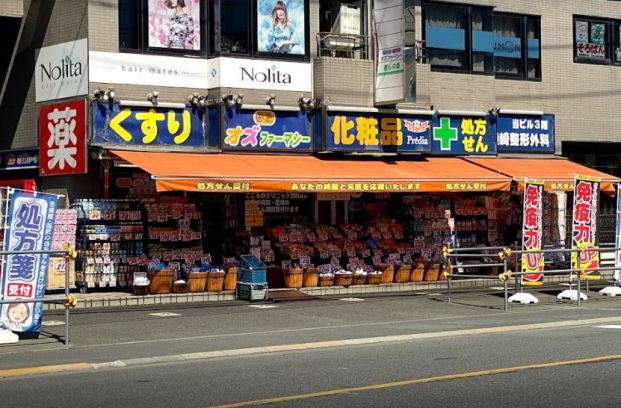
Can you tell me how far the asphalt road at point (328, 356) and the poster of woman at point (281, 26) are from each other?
6056mm

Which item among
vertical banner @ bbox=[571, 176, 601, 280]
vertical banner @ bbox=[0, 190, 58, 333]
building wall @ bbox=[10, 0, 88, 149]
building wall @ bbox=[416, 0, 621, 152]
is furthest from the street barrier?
building wall @ bbox=[10, 0, 88, 149]

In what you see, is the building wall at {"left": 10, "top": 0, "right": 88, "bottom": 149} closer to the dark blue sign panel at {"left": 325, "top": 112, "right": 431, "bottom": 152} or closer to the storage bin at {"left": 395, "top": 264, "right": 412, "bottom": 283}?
the dark blue sign panel at {"left": 325, "top": 112, "right": 431, "bottom": 152}

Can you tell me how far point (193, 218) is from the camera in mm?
22078

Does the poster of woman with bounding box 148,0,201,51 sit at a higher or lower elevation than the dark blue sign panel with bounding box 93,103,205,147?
higher

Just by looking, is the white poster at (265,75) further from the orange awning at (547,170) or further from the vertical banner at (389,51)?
the orange awning at (547,170)

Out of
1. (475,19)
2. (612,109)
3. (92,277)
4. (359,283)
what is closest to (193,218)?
(92,277)

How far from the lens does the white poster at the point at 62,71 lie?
20844mm

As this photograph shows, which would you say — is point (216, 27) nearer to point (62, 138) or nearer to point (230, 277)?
point (62, 138)

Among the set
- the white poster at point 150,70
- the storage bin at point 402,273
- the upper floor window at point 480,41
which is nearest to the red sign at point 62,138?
the white poster at point 150,70

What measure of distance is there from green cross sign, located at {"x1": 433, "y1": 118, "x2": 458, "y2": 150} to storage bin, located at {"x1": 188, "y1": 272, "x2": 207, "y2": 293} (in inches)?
285

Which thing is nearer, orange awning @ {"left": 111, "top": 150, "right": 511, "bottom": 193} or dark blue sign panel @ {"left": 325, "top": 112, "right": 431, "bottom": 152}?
orange awning @ {"left": 111, "top": 150, "right": 511, "bottom": 193}

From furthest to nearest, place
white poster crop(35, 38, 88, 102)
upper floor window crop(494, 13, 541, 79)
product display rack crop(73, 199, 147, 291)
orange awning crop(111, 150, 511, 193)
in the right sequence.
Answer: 1. upper floor window crop(494, 13, 541, 79)
2. white poster crop(35, 38, 88, 102)
3. product display rack crop(73, 199, 147, 291)
4. orange awning crop(111, 150, 511, 193)

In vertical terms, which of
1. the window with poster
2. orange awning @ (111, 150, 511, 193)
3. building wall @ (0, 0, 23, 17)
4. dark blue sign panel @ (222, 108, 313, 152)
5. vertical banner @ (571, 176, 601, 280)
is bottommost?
vertical banner @ (571, 176, 601, 280)

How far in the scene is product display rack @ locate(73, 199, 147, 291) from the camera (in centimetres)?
2072
